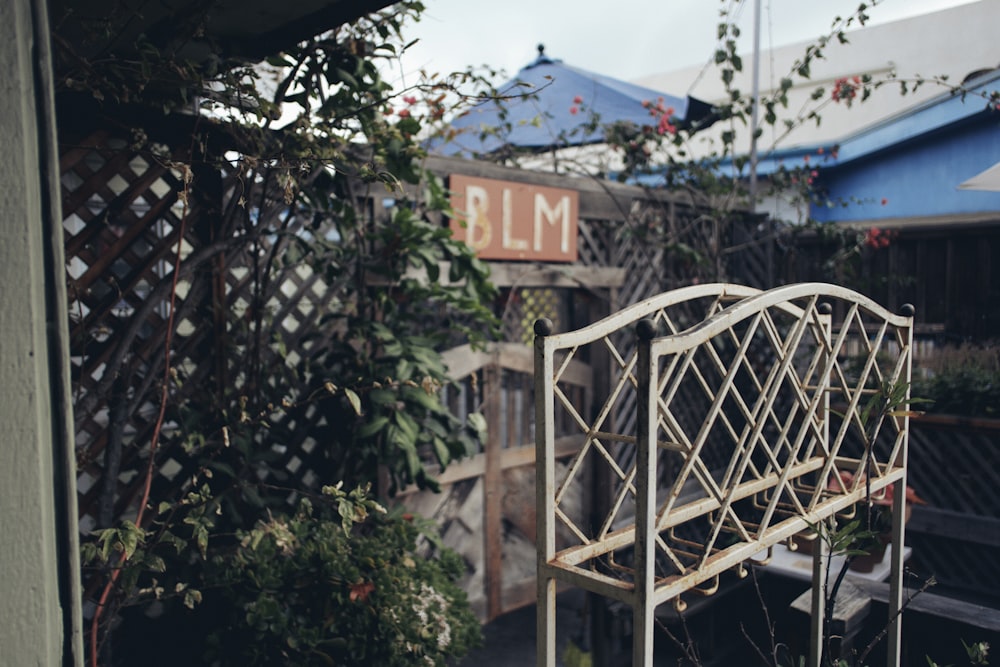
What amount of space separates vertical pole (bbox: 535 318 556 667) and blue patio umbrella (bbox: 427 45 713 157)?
3.50 metres

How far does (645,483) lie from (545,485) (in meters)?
0.25

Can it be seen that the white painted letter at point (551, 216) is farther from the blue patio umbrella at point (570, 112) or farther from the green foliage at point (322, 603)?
the green foliage at point (322, 603)

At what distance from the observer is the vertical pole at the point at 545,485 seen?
4.55ft

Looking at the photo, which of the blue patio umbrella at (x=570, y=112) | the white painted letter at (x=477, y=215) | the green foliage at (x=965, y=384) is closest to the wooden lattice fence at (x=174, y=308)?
the white painted letter at (x=477, y=215)

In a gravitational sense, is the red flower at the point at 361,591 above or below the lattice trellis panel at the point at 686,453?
below

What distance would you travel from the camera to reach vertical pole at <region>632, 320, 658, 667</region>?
47.8 inches

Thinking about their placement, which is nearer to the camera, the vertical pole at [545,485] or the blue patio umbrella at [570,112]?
the vertical pole at [545,485]

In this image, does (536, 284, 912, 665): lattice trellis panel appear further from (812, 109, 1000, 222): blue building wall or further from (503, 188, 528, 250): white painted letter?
(812, 109, 1000, 222): blue building wall

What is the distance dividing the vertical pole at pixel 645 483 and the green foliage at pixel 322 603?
112 cm

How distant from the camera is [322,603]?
2441 mm

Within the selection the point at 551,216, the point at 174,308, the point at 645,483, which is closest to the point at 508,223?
the point at 551,216

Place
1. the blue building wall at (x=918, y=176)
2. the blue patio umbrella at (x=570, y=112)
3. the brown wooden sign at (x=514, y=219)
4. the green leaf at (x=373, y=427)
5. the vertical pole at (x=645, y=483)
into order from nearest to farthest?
1. the vertical pole at (x=645, y=483)
2. the green leaf at (x=373, y=427)
3. the brown wooden sign at (x=514, y=219)
4. the blue patio umbrella at (x=570, y=112)
5. the blue building wall at (x=918, y=176)

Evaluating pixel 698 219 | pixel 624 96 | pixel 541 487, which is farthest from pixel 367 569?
pixel 624 96

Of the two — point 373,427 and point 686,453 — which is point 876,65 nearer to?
point 373,427
